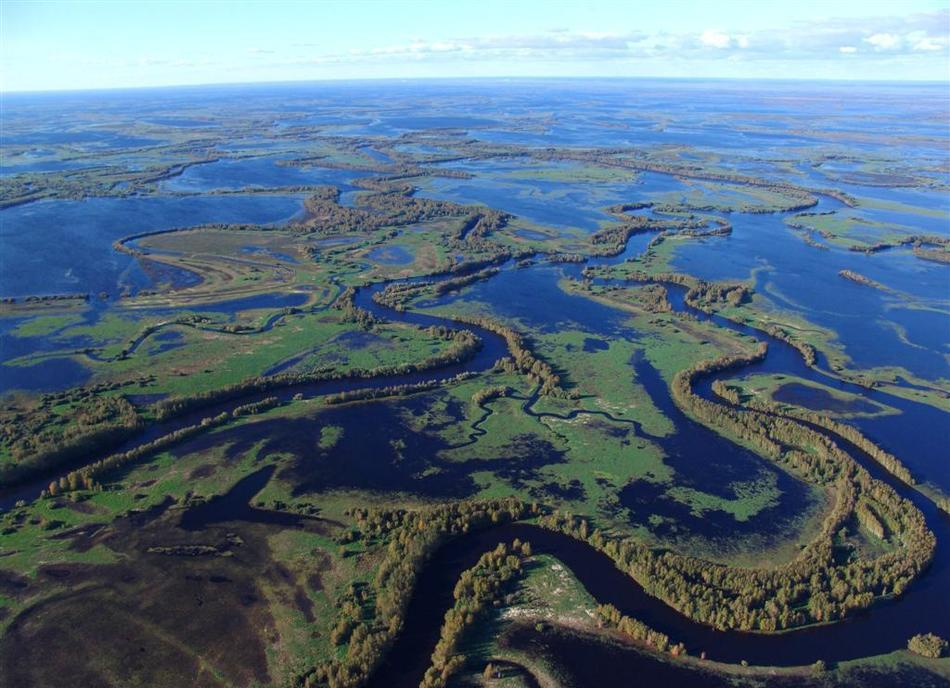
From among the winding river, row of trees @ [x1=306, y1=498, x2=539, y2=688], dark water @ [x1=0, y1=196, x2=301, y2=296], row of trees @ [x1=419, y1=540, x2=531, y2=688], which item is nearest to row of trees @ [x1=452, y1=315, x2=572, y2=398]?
the winding river

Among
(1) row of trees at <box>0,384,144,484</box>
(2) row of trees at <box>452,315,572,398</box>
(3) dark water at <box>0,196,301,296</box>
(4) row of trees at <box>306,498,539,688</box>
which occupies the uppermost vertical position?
A: (3) dark water at <box>0,196,301,296</box>

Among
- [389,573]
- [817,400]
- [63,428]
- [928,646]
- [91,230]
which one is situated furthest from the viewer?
[91,230]

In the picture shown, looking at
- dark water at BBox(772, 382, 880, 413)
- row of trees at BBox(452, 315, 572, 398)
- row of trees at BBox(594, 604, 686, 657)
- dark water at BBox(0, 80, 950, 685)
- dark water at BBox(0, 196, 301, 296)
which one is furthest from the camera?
dark water at BBox(0, 196, 301, 296)

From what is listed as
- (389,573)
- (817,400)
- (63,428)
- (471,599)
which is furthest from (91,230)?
(817,400)

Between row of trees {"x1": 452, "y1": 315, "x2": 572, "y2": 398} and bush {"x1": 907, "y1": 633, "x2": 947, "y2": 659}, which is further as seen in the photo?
row of trees {"x1": 452, "y1": 315, "x2": 572, "y2": 398}

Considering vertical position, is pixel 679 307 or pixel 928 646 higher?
pixel 679 307

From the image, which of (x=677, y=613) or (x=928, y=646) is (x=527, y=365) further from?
(x=928, y=646)

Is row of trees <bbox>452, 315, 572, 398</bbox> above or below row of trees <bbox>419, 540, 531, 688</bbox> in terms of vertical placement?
above

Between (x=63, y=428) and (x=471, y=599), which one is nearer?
(x=471, y=599)

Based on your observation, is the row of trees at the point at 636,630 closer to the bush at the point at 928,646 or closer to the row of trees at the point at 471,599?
the row of trees at the point at 471,599

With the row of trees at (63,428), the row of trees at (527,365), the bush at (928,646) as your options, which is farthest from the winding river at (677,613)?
the row of trees at (527,365)

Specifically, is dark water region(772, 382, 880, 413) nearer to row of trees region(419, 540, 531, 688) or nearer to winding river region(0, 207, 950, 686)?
winding river region(0, 207, 950, 686)
